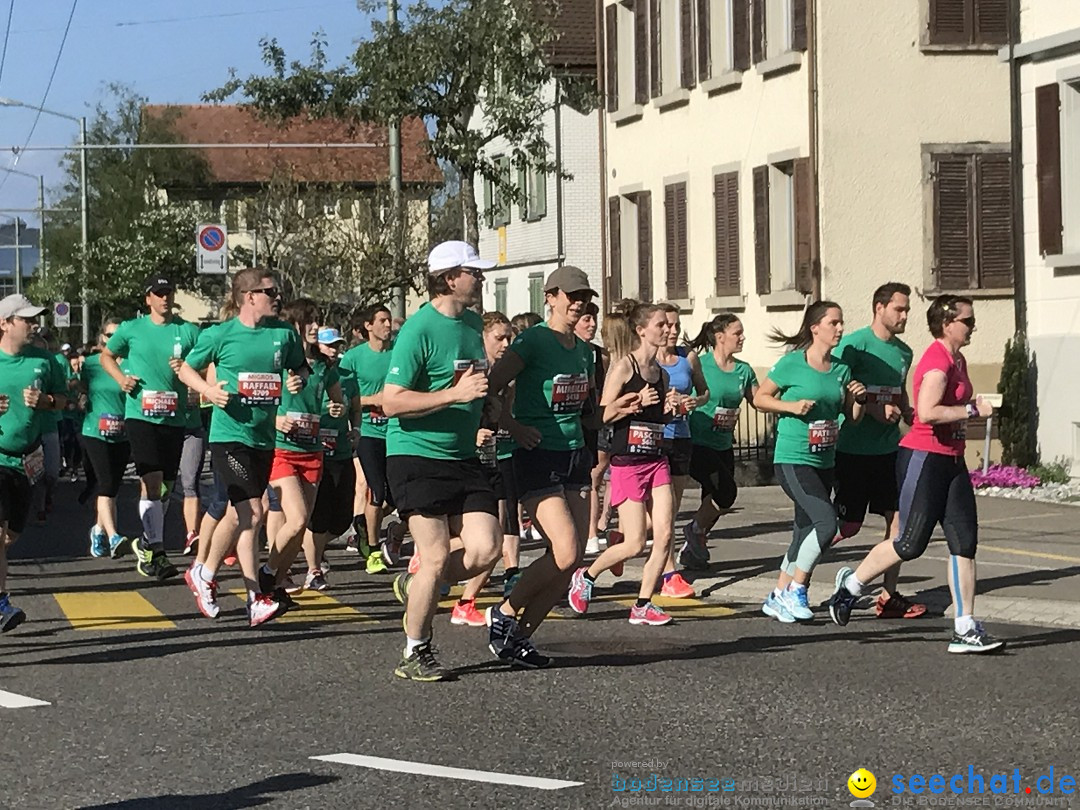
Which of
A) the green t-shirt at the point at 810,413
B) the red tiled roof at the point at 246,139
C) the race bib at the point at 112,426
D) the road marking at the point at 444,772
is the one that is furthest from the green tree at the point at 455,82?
the red tiled roof at the point at 246,139

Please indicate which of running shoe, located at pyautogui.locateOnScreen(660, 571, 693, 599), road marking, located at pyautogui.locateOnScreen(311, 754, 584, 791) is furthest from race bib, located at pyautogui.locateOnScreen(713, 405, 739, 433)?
road marking, located at pyautogui.locateOnScreen(311, 754, 584, 791)

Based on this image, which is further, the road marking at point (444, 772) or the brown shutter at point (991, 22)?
the brown shutter at point (991, 22)

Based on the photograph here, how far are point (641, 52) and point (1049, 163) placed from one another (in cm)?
1097

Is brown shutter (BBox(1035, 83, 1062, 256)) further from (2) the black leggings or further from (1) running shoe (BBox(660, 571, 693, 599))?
(2) the black leggings

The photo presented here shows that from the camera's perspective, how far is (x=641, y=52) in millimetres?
31859

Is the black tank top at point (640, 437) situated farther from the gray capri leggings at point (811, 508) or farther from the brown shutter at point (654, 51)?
the brown shutter at point (654, 51)

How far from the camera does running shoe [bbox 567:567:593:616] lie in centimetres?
1245

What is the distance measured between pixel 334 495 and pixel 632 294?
60.8 feet

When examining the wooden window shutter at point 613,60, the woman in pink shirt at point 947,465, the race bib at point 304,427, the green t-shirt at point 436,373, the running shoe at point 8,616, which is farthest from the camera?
the wooden window shutter at point 613,60

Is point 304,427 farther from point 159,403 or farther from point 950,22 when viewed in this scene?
point 950,22

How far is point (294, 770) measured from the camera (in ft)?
24.7

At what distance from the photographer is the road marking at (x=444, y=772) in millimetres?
7181


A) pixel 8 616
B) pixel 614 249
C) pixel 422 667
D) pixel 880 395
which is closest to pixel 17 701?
pixel 422 667

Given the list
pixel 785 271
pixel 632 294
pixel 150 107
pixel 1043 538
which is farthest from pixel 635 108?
pixel 150 107
